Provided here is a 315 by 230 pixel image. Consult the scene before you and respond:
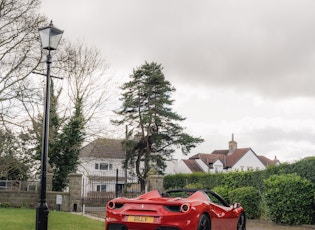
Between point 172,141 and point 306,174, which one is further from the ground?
Result: point 172,141

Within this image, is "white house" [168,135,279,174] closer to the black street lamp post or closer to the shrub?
the shrub

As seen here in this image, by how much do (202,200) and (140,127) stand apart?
3673 centimetres

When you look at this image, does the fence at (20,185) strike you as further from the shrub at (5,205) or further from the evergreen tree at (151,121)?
the evergreen tree at (151,121)

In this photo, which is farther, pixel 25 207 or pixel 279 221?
pixel 25 207

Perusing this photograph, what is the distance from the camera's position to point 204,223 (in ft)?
27.0

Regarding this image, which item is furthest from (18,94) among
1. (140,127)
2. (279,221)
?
(140,127)

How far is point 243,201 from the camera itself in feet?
62.9

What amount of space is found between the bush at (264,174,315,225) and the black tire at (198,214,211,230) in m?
8.96

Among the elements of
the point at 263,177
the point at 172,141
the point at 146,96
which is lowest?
the point at 263,177

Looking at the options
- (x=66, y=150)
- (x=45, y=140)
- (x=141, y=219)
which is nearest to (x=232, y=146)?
(x=66, y=150)

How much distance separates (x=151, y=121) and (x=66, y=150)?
14.5 m

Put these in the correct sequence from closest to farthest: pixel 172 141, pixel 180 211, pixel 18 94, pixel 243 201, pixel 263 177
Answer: pixel 180 211 < pixel 243 201 < pixel 263 177 < pixel 18 94 < pixel 172 141

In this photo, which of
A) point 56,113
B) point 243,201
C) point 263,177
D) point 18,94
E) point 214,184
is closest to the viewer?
point 243,201

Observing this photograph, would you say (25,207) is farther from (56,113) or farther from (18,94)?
(56,113)
